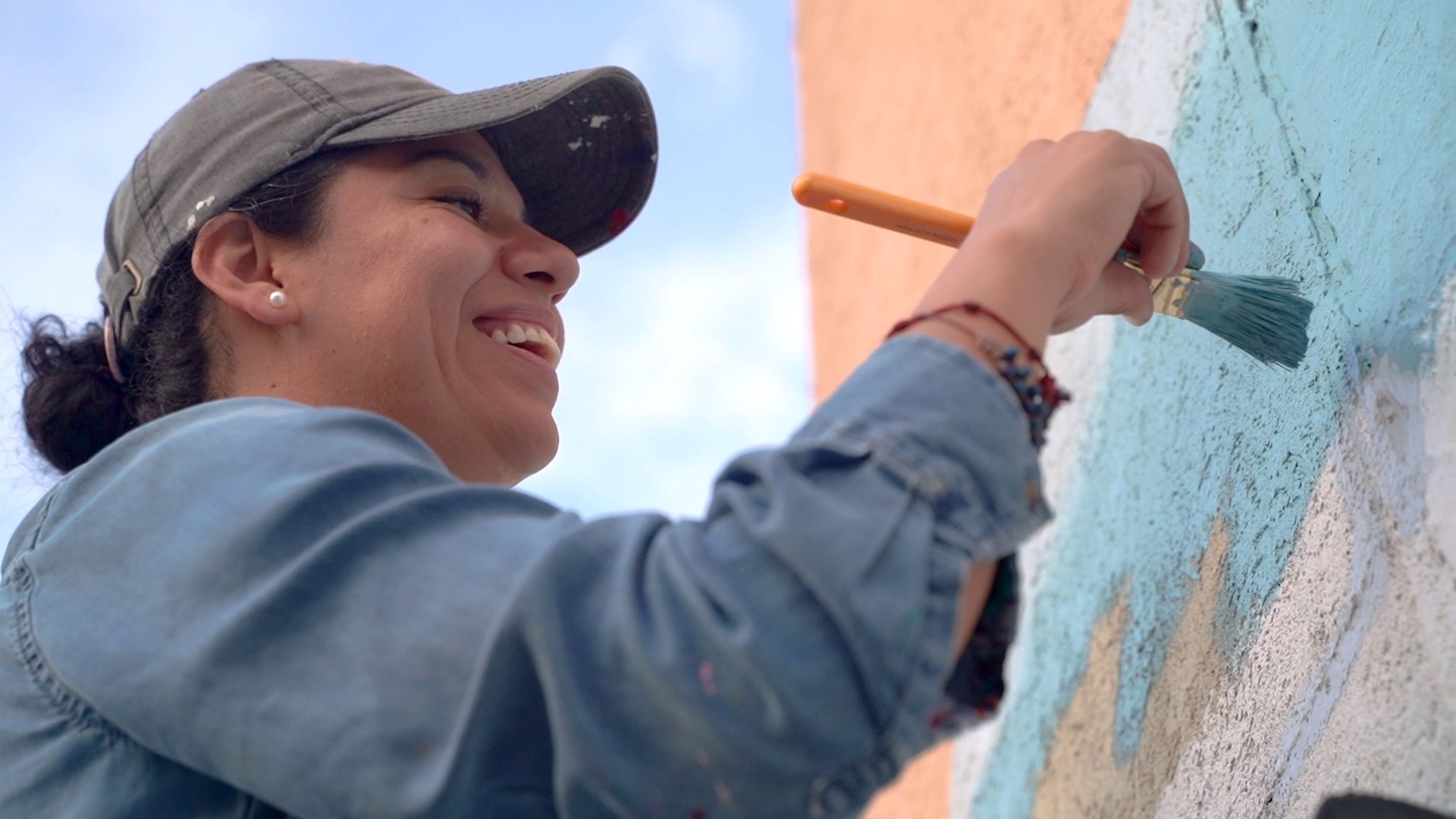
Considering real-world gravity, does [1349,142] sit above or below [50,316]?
above

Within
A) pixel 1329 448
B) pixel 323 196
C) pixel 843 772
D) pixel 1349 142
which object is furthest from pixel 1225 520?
pixel 323 196

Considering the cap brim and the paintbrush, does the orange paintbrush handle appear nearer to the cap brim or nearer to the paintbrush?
the paintbrush

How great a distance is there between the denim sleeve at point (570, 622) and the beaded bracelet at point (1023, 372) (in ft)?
0.07

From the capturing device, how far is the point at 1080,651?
4.87ft

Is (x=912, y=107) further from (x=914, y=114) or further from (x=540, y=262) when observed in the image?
(x=540, y=262)

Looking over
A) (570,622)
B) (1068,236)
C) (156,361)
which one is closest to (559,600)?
(570,622)

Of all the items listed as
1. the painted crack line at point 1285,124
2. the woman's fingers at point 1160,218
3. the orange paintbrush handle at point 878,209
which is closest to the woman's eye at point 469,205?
the orange paintbrush handle at point 878,209

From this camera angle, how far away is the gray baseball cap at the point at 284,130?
1202 millimetres

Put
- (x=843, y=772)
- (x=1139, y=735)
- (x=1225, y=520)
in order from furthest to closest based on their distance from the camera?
1. (x=1139, y=735)
2. (x=1225, y=520)
3. (x=843, y=772)

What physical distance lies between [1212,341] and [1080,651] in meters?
0.41

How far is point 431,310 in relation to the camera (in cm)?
115

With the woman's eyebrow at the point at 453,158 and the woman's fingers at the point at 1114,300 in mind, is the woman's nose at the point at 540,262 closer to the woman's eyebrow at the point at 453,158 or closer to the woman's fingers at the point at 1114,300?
the woman's eyebrow at the point at 453,158

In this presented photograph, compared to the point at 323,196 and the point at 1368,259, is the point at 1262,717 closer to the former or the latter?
the point at 1368,259

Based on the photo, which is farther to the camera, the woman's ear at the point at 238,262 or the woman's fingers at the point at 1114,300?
the woman's ear at the point at 238,262
